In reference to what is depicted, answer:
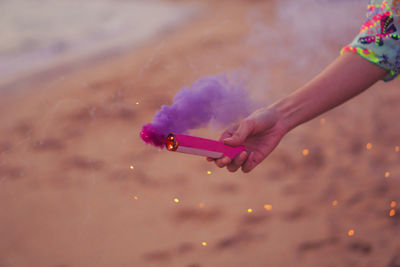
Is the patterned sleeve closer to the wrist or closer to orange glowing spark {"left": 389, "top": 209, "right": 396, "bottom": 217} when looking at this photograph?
the wrist

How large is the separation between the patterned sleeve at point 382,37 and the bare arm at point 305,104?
2cm

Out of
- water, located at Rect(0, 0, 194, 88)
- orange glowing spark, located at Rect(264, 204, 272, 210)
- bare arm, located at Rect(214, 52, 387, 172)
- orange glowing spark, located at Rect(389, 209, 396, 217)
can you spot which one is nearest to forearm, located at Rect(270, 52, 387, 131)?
bare arm, located at Rect(214, 52, 387, 172)

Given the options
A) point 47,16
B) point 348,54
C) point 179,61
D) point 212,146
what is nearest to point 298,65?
point 179,61

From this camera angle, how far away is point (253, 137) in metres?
0.88

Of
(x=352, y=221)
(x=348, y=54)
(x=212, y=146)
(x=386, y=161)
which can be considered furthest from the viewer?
(x=386, y=161)

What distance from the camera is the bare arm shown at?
82cm

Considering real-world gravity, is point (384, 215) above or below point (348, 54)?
below

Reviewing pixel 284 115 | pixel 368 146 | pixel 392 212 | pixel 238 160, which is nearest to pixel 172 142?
pixel 238 160

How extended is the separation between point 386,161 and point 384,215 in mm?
295

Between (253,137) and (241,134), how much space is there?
0.12 m

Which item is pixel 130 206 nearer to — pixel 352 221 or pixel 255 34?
pixel 352 221

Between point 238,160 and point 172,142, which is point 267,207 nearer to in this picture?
point 238,160

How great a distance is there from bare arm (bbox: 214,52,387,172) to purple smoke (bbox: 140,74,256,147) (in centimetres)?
6

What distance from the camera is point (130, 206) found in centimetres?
139
